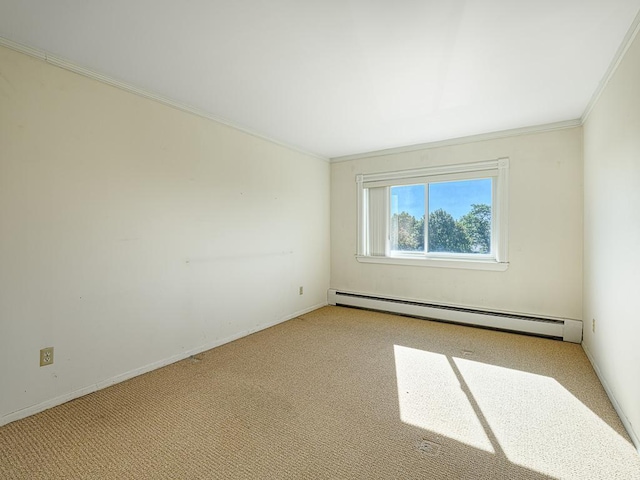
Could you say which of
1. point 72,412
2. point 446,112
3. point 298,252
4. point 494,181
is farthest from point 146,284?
point 494,181

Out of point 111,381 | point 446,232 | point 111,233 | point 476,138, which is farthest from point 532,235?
point 111,381

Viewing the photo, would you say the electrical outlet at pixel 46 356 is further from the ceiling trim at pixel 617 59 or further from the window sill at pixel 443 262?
the ceiling trim at pixel 617 59

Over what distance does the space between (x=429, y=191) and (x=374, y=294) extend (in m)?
1.66

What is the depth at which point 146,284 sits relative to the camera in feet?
8.79

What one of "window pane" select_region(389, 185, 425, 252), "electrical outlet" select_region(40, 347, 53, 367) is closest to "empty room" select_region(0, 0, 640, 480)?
"electrical outlet" select_region(40, 347, 53, 367)

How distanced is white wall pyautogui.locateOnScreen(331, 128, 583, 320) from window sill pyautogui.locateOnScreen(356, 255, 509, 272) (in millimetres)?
68

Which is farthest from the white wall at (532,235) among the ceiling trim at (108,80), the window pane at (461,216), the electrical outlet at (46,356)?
the electrical outlet at (46,356)

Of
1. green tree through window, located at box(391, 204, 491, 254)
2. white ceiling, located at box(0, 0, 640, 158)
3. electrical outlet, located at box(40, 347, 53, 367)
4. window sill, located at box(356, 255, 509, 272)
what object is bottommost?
electrical outlet, located at box(40, 347, 53, 367)

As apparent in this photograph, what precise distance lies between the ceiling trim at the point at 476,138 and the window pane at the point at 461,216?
497mm

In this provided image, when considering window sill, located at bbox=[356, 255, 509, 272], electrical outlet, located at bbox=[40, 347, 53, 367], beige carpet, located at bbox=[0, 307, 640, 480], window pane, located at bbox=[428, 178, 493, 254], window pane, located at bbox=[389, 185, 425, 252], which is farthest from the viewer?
window pane, located at bbox=[389, 185, 425, 252]

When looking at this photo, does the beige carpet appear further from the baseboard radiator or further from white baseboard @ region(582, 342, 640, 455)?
the baseboard radiator

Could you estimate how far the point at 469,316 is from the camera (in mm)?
3938

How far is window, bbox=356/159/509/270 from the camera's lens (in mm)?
3863

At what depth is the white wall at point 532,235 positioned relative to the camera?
11.2 feet
